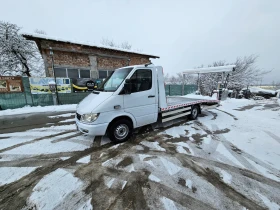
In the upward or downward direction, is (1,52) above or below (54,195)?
above

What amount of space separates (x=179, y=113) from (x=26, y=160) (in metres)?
5.39

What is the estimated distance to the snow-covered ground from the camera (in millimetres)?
2027

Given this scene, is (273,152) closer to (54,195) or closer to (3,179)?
(54,195)

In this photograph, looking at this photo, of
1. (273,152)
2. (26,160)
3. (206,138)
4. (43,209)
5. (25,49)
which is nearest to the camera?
(43,209)

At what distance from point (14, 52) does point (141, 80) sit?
1882 cm

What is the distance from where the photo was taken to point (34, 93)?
9.19 meters

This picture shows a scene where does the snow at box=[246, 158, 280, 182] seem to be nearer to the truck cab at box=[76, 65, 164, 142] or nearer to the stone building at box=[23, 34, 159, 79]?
the truck cab at box=[76, 65, 164, 142]

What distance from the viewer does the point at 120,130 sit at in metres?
3.94

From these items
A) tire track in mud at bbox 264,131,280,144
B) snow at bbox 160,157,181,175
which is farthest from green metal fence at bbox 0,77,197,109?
tire track in mud at bbox 264,131,280,144

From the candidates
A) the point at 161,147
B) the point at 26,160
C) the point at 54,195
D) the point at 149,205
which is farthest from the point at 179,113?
the point at 26,160

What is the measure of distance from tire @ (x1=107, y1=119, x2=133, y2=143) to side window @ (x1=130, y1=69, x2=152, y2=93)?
40.5 inches

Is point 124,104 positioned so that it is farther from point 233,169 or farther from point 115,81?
point 233,169

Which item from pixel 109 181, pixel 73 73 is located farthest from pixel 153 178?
pixel 73 73

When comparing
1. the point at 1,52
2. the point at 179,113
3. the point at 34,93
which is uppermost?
the point at 1,52
